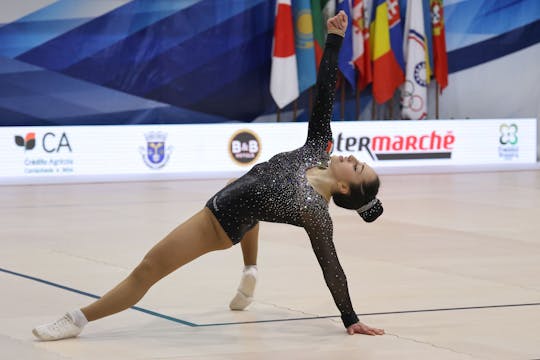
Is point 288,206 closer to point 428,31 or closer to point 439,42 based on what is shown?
→ point 439,42

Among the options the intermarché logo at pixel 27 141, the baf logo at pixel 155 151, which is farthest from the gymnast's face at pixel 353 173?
the baf logo at pixel 155 151

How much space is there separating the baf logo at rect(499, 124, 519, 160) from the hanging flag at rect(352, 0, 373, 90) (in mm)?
2564

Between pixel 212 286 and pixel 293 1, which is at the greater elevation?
pixel 293 1

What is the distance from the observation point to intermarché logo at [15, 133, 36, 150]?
15.8 meters

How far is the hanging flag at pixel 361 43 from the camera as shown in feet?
62.9

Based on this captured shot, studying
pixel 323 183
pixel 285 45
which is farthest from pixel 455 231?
pixel 285 45

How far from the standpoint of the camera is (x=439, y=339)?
593 centimetres

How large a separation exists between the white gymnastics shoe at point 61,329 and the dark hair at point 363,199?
1563 millimetres

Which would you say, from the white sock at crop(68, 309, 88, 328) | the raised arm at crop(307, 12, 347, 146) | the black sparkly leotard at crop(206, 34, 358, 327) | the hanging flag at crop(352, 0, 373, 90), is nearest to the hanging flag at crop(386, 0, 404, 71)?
the hanging flag at crop(352, 0, 373, 90)

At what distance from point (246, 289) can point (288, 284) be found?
3.56ft

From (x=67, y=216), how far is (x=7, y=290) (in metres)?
4.43

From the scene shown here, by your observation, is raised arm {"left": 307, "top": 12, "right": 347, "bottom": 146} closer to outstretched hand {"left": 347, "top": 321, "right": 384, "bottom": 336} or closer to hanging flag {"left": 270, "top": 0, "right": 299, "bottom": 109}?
outstretched hand {"left": 347, "top": 321, "right": 384, "bottom": 336}

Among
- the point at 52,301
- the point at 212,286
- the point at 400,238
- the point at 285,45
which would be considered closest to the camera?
the point at 52,301

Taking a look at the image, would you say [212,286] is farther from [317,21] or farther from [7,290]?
[317,21]
